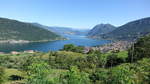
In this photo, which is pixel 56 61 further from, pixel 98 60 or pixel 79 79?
pixel 79 79

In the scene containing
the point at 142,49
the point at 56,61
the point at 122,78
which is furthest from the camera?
the point at 56,61

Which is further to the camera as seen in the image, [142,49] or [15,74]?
[142,49]

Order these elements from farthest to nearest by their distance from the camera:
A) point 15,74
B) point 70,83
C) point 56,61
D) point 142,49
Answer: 1. point 56,61
2. point 142,49
3. point 15,74
4. point 70,83

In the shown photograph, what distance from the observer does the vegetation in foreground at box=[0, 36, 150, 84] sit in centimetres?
2314

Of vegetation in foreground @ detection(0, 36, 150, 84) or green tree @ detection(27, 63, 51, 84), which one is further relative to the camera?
vegetation in foreground @ detection(0, 36, 150, 84)

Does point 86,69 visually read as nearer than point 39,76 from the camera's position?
No

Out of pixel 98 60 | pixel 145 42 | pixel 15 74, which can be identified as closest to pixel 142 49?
pixel 145 42

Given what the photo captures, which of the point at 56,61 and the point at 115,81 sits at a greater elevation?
the point at 115,81

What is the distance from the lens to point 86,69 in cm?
5069

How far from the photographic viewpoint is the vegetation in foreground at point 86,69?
23141 mm

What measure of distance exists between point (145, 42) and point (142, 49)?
4620 mm

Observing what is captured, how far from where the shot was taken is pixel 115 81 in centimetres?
2188

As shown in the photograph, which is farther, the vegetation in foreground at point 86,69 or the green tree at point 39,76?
the vegetation in foreground at point 86,69

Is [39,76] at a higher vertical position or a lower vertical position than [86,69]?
higher
